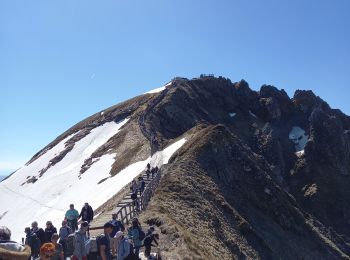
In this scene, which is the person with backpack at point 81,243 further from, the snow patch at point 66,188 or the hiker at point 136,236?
the snow patch at point 66,188

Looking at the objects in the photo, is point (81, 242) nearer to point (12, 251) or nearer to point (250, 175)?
point (12, 251)

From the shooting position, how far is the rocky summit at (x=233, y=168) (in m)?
30.0

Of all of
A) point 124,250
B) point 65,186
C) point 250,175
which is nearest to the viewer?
point 124,250

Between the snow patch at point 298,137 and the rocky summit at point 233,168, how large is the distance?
21 cm

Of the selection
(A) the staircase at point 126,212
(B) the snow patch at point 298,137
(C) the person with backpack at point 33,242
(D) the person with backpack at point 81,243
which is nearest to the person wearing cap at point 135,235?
(C) the person with backpack at point 33,242

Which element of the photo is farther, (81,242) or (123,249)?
(81,242)

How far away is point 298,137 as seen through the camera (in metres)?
95.1

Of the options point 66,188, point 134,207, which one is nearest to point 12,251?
point 134,207

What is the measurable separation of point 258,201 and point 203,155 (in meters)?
6.80

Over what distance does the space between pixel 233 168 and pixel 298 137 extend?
2212 inches

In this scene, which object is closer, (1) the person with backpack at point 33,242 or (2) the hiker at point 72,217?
(1) the person with backpack at point 33,242

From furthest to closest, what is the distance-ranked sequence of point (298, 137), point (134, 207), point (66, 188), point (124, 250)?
1. point (298, 137)
2. point (66, 188)
3. point (134, 207)
4. point (124, 250)

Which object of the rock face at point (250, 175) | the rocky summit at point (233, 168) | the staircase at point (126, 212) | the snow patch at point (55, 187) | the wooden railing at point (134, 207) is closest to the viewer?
the staircase at point (126, 212)

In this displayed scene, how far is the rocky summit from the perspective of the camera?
30.0m
